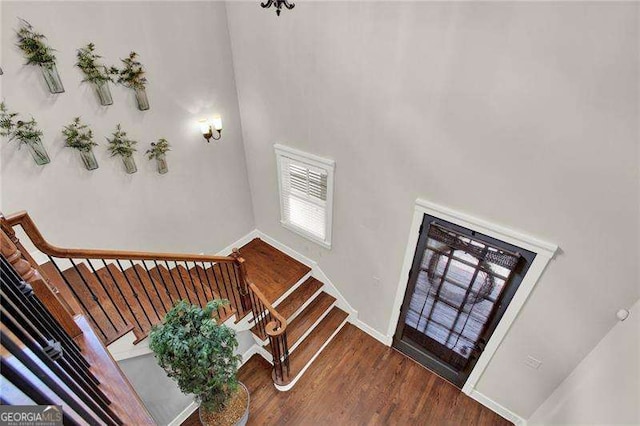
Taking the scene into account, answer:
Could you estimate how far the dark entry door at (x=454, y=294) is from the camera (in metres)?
3.10

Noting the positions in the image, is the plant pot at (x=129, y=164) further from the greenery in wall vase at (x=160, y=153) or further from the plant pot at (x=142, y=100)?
the plant pot at (x=142, y=100)

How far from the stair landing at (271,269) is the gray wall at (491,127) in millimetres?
1403

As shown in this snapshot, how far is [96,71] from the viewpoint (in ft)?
10.3

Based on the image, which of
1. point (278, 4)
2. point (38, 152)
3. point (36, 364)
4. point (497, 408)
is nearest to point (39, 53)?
point (38, 152)

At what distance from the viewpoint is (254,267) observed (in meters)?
5.28

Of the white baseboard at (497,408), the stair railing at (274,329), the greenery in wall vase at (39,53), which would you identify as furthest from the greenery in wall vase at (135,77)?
the white baseboard at (497,408)

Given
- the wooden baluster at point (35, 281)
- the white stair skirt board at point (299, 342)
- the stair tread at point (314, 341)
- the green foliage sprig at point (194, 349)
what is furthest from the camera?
the white stair skirt board at point (299, 342)

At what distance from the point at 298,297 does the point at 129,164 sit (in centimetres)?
300

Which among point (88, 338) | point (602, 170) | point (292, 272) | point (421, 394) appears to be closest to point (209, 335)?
point (88, 338)

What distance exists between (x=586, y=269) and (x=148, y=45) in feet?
16.2

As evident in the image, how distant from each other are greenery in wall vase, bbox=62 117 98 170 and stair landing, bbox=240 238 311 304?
2739mm

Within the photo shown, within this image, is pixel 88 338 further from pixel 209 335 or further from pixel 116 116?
pixel 116 116

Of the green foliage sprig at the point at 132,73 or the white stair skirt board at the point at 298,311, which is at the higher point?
the green foliage sprig at the point at 132,73

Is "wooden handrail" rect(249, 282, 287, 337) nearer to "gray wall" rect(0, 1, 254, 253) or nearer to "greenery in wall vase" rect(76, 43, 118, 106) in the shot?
"gray wall" rect(0, 1, 254, 253)
